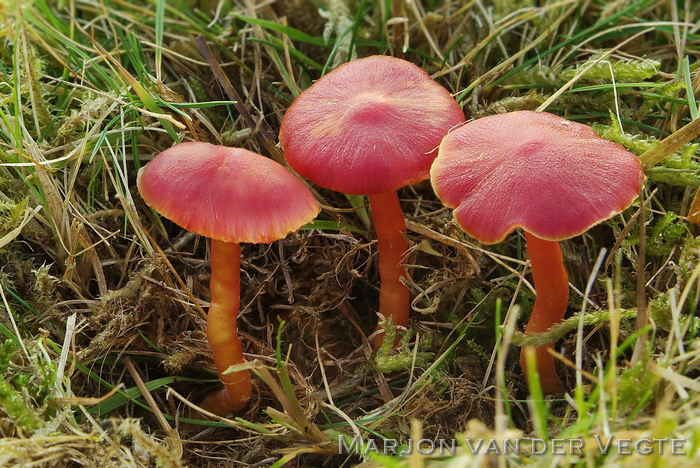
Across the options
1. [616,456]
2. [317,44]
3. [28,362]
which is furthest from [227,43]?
[616,456]

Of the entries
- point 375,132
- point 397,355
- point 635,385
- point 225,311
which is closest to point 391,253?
point 397,355

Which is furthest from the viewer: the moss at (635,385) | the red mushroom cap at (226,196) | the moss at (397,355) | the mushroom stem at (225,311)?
the moss at (397,355)

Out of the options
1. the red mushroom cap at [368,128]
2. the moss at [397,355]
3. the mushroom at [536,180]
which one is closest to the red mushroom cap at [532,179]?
the mushroom at [536,180]

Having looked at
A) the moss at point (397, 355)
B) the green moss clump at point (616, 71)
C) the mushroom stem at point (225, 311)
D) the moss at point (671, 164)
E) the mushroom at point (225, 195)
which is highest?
the green moss clump at point (616, 71)

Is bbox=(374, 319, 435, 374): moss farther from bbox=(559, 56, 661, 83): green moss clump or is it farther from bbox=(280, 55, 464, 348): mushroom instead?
bbox=(559, 56, 661, 83): green moss clump

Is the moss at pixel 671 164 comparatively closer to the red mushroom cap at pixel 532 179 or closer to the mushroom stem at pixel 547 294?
the red mushroom cap at pixel 532 179

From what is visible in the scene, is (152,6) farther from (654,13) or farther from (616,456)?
(616,456)

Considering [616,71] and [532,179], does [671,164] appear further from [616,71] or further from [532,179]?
[532,179]
